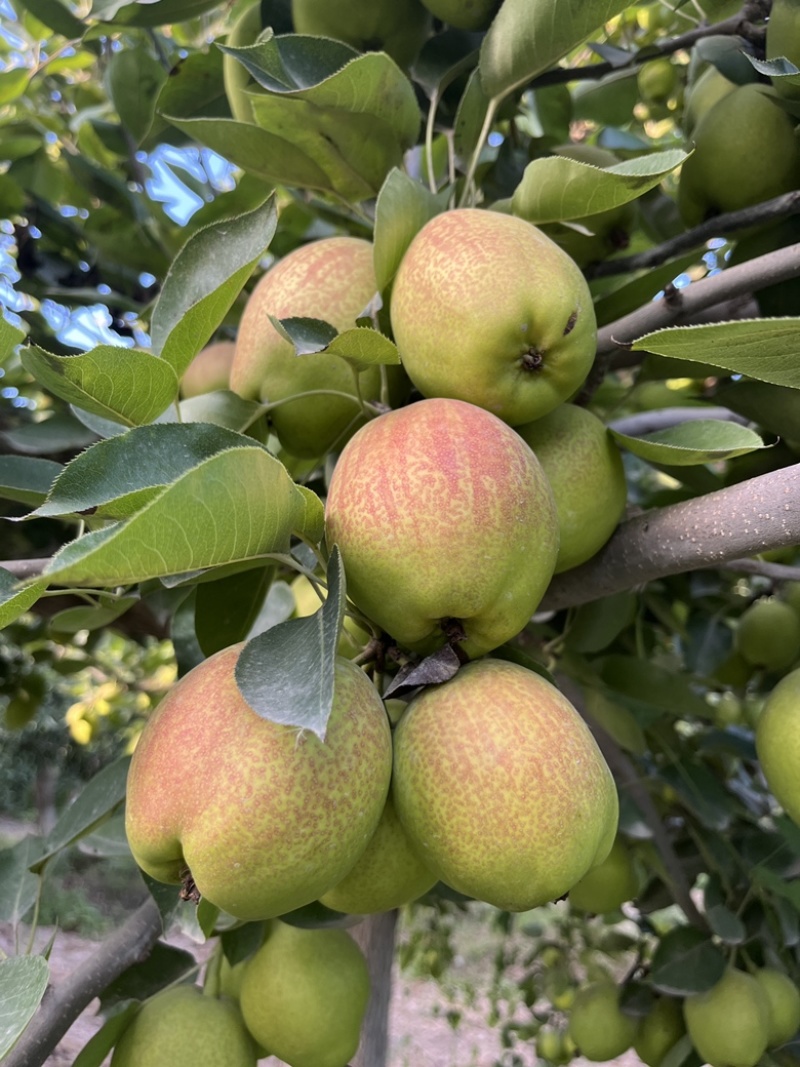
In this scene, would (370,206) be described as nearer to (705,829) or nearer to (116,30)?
(116,30)

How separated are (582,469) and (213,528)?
14.8 inches

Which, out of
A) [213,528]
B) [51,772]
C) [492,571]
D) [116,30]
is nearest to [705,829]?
[492,571]

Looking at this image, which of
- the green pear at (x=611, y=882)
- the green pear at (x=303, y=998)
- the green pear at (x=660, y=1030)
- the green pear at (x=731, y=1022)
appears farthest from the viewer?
the green pear at (x=660, y=1030)

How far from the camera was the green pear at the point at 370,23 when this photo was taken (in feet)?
3.07

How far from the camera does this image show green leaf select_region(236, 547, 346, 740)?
436 mm

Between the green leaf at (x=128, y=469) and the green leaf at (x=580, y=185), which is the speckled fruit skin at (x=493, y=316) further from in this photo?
the green leaf at (x=128, y=469)

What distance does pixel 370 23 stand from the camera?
957mm

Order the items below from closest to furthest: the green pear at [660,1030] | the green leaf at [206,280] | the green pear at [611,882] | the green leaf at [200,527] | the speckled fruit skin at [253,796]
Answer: the green leaf at [200,527] → the speckled fruit skin at [253,796] → the green leaf at [206,280] → the green pear at [611,882] → the green pear at [660,1030]

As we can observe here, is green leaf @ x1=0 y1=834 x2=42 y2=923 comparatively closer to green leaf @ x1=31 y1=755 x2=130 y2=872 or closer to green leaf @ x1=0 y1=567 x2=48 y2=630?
green leaf @ x1=31 y1=755 x2=130 y2=872

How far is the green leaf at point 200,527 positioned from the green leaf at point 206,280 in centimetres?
18

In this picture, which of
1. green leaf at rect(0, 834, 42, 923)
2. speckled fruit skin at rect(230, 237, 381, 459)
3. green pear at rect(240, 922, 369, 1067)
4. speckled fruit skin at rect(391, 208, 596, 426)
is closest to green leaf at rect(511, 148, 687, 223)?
speckled fruit skin at rect(391, 208, 596, 426)

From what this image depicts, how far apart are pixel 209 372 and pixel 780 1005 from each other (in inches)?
46.9

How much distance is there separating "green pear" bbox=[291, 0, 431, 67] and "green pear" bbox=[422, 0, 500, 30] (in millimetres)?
54

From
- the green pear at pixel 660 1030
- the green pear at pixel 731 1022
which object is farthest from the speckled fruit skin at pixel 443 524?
the green pear at pixel 660 1030
